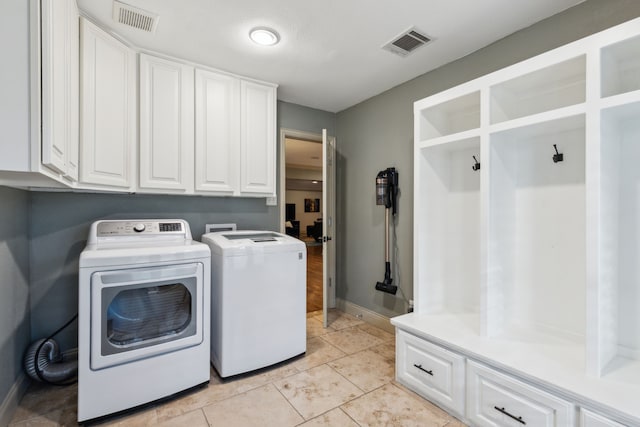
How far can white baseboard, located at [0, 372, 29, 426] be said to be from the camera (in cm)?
173

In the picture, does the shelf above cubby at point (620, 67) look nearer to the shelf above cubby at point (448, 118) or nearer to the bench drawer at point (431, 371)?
the shelf above cubby at point (448, 118)

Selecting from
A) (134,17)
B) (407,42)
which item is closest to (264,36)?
(134,17)

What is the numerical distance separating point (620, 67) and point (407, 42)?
1241 millimetres

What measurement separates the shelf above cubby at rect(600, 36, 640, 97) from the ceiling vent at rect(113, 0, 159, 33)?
2.55 meters

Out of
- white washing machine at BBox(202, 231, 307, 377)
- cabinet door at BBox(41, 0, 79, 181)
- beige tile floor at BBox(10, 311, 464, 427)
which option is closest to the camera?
cabinet door at BBox(41, 0, 79, 181)

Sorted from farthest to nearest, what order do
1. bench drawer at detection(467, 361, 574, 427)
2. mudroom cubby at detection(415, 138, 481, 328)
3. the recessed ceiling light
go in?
mudroom cubby at detection(415, 138, 481, 328) < the recessed ceiling light < bench drawer at detection(467, 361, 574, 427)

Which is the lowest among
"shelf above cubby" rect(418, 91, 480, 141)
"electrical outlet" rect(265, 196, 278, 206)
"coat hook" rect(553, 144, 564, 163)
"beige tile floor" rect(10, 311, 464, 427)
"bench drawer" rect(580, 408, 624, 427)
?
"beige tile floor" rect(10, 311, 464, 427)

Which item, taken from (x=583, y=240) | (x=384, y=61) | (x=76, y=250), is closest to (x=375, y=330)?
(x=583, y=240)

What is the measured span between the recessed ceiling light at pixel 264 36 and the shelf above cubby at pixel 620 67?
189 cm

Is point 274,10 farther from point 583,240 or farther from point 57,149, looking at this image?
point 583,240

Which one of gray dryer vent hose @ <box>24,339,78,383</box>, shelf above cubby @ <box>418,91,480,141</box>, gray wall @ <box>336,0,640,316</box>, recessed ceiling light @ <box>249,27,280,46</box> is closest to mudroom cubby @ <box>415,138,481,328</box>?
shelf above cubby @ <box>418,91,480,141</box>

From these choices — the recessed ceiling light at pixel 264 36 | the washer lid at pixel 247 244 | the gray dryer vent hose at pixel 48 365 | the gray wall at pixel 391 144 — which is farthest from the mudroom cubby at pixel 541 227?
the gray dryer vent hose at pixel 48 365

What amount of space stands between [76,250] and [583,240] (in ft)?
11.6

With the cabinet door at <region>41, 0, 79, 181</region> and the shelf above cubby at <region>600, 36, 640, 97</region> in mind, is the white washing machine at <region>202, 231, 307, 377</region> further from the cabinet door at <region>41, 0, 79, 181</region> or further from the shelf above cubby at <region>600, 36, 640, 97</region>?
the shelf above cubby at <region>600, 36, 640, 97</region>
